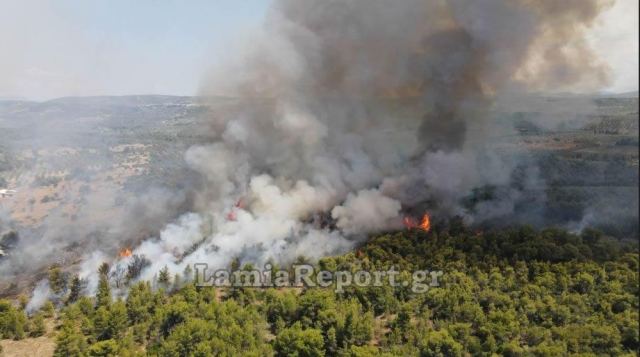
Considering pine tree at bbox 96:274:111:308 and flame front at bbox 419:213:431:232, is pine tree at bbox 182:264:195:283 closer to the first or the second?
pine tree at bbox 96:274:111:308

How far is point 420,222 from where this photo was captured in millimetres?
46656

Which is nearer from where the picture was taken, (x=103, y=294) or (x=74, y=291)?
(x=103, y=294)

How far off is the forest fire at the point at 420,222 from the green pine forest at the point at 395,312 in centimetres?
683

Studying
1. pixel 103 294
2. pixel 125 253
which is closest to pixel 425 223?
pixel 125 253

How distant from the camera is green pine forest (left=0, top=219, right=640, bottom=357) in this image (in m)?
25.5

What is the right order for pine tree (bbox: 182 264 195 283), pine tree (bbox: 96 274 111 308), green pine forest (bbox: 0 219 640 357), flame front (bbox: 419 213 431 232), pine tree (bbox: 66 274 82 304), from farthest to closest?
flame front (bbox: 419 213 431 232), pine tree (bbox: 182 264 195 283), pine tree (bbox: 66 274 82 304), pine tree (bbox: 96 274 111 308), green pine forest (bbox: 0 219 640 357)

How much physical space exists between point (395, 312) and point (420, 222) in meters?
16.1

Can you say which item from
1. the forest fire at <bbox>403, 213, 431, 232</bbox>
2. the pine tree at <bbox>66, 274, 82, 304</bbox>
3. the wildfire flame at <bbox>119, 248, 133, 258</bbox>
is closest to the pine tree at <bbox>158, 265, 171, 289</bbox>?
the wildfire flame at <bbox>119, 248, 133, 258</bbox>

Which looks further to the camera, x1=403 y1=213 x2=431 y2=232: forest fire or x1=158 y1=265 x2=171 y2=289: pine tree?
x1=403 y1=213 x2=431 y2=232: forest fire

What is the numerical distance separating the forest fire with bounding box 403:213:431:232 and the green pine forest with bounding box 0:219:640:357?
6.83 metres

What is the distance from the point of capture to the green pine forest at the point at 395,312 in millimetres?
25484

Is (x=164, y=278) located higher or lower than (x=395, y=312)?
higher

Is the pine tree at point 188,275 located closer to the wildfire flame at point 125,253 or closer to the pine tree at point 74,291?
the wildfire flame at point 125,253

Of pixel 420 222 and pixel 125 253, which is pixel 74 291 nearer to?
pixel 125 253
